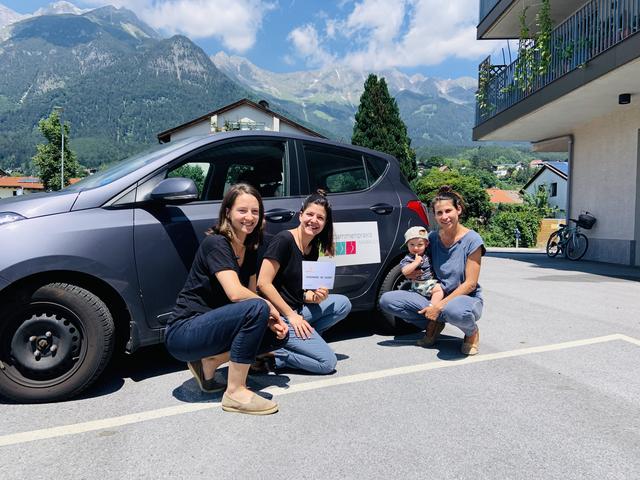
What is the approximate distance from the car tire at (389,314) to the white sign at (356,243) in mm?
241

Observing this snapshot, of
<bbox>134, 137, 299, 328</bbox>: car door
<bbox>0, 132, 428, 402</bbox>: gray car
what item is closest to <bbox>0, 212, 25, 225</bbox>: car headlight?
<bbox>0, 132, 428, 402</bbox>: gray car

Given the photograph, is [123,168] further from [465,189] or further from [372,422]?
[465,189]

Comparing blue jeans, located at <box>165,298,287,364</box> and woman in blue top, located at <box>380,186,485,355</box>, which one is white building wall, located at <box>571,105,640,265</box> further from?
blue jeans, located at <box>165,298,287,364</box>

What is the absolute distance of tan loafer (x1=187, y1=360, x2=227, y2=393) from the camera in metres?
3.12

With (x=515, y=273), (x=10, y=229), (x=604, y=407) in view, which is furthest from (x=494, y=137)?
(x=10, y=229)

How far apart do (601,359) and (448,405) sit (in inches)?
68.7

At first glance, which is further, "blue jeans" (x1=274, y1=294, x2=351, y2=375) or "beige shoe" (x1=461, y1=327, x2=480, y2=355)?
"beige shoe" (x1=461, y1=327, x2=480, y2=355)

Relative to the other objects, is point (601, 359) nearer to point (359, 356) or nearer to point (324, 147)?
point (359, 356)

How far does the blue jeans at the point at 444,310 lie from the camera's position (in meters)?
3.82

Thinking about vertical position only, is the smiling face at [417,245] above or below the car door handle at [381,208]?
below

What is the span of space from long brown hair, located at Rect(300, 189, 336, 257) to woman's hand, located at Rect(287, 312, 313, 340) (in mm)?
545

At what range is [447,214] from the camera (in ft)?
13.0

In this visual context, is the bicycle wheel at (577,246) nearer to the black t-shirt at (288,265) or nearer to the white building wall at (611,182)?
the white building wall at (611,182)

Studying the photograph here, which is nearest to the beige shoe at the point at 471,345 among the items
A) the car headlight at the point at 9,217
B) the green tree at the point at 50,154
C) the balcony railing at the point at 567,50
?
the car headlight at the point at 9,217
